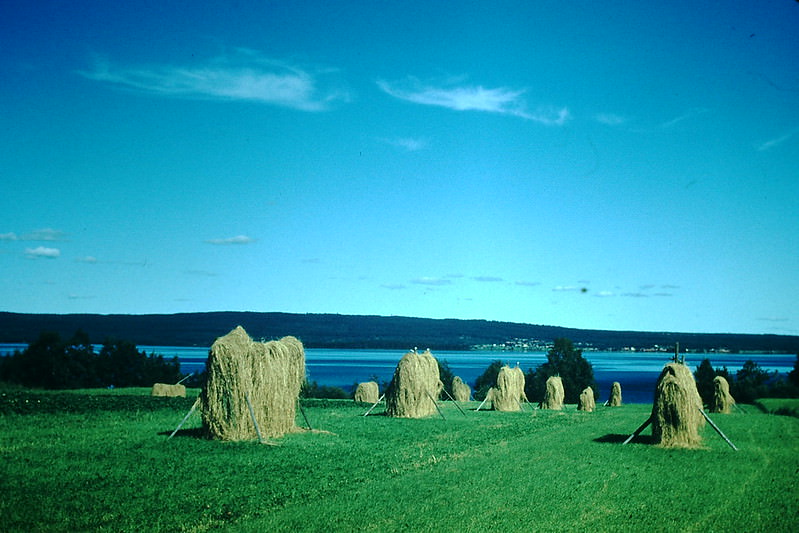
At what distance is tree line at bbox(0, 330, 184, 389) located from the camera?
5878cm

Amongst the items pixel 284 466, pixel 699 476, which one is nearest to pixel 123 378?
pixel 284 466

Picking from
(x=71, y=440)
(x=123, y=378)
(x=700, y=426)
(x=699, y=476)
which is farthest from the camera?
(x=123, y=378)

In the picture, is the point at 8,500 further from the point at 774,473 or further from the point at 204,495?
the point at 774,473

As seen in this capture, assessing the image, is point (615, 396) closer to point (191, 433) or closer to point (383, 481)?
point (191, 433)

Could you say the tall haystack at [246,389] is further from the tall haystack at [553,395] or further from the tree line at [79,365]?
the tree line at [79,365]

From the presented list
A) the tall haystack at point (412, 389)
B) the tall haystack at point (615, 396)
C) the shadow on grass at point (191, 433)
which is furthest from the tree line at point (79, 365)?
the shadow on grass at point (191, 433)

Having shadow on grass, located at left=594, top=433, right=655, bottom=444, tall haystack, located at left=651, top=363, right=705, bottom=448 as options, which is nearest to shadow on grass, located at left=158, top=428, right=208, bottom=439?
shadow on grass, located at left=594, top=433, right=655, bottom=444

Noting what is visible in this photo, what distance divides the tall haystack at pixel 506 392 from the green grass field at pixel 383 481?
40.6 feet

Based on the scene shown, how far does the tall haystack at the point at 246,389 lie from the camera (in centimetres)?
2005

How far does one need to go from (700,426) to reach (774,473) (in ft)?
14.6

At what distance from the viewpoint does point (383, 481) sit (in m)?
14.4

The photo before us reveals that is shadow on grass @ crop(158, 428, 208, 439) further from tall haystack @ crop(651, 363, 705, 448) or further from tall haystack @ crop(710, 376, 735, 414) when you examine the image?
tall haystack @ crop(710, 376, 735, 414)

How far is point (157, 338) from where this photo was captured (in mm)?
104625

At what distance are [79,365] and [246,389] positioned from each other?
4666cm
